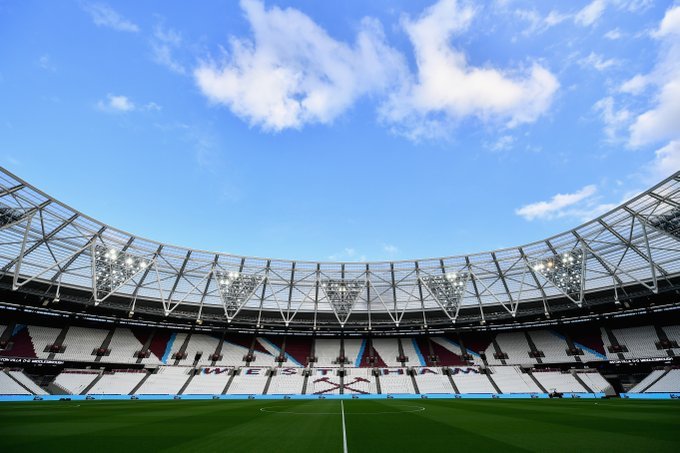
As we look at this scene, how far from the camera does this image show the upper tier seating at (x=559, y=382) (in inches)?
1663

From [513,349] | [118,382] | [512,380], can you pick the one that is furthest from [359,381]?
[118,382]

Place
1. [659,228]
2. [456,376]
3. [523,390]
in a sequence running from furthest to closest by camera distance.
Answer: [456,376], [523,390], [659,228]

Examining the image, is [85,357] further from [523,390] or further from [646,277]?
[646,277]

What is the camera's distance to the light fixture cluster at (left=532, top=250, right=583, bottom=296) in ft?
130

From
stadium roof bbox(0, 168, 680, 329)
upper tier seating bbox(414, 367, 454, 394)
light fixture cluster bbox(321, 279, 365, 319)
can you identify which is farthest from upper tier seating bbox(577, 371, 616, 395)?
light fixture cluster bbox(321, 279, 365, 319)

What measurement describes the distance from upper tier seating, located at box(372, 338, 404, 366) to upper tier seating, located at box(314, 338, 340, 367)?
24.2ft

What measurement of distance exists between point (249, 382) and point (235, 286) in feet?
51.0

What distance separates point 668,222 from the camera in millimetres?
31297

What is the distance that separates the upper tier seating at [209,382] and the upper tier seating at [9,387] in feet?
56.5

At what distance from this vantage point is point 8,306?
1617 inches

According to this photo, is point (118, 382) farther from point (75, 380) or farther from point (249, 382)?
point (249, 382)

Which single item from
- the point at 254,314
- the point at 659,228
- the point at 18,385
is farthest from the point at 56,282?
the point at 659,228

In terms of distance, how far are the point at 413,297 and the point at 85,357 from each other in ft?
164

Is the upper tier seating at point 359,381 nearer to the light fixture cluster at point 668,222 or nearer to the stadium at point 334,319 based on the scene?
the stadium at point 334,319
